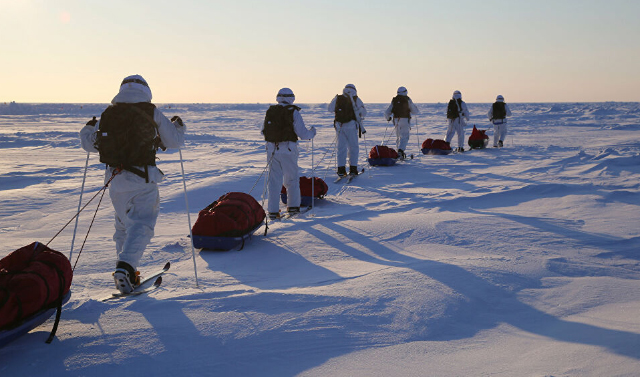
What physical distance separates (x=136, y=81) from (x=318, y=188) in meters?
4.93

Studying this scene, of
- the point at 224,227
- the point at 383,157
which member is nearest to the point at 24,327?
the point at 224,227

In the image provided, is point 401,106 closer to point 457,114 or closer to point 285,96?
point 457,114

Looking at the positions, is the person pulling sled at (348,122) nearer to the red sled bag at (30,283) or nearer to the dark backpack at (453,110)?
the dark backpack at (453,110)

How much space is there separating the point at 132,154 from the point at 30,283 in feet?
4.80

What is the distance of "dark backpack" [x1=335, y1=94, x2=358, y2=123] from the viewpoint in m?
11.1

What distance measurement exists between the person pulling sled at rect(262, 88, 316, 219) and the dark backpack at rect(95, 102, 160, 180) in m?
3.28

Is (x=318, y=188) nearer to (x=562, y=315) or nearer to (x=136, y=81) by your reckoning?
(x=136, y=81)

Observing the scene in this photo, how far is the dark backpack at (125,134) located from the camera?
13.3 feet

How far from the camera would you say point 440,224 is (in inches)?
240

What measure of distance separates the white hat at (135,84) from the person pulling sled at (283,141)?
10.2ft

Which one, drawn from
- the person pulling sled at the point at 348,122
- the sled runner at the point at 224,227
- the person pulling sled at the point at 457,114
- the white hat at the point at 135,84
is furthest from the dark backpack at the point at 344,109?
the white hat at the point at 135,84

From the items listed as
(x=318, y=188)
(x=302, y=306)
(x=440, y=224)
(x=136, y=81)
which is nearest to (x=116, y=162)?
(x=136, y=81)

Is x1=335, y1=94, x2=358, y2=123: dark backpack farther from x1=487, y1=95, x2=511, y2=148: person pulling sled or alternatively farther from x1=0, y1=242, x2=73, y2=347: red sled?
x1=0, y1=242, x2=73, y2=347: red sled

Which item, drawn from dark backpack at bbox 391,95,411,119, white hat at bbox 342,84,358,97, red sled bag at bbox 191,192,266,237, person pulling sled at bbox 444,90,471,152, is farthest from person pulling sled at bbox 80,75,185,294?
person pulling sled at bbox 444,90,471,152
